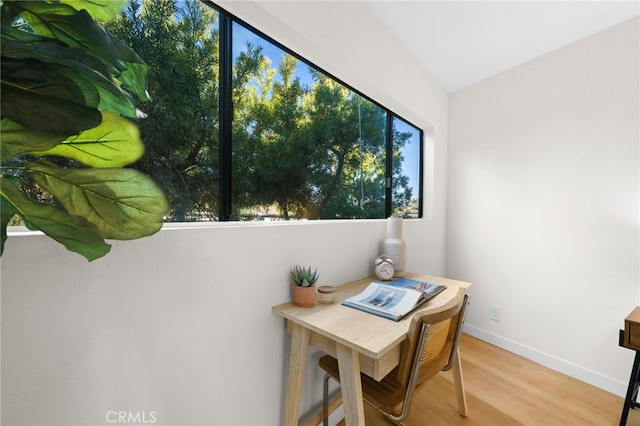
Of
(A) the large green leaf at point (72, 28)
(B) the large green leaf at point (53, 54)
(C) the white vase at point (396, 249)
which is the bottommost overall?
(C) the white vase at point (396, 249)

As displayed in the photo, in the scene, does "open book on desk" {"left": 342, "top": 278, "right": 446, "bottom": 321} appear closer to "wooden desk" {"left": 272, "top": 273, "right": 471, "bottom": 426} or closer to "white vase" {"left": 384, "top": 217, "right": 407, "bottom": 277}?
"wooden desk" {"left": 272, "top": 273, "right": 471, "bottom": 426}

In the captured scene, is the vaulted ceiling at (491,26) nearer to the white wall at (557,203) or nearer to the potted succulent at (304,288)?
the white wall at (557,203)

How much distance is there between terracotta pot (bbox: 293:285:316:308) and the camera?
3.86 feet

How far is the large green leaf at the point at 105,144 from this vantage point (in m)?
0.45

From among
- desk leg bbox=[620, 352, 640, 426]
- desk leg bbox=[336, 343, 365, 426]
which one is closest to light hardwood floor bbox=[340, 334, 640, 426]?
desk leg bbox=[620, 352, 640, 426]

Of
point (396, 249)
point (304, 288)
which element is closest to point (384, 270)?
point (396, 249)

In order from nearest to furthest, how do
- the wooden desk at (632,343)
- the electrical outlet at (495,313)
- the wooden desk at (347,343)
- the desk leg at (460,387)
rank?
the wooden desk at (347,343) → the wooden desk at (632,343) → the desk leg at (460,387) → the electrical outlet at (495,313)

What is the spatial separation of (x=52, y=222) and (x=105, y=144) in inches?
6.1

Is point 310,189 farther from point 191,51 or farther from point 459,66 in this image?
point 459,66

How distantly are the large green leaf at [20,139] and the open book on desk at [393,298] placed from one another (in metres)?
1.13

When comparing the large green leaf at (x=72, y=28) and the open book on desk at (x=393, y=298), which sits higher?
the large green leaf at (x=72, y=28)

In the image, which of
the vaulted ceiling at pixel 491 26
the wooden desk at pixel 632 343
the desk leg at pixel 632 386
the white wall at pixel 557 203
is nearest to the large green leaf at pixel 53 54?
the vaulted ceiling at pixel 491 26

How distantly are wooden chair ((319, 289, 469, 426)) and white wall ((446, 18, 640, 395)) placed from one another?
1.36m

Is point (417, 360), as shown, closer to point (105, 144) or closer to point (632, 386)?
point (105, 144)
